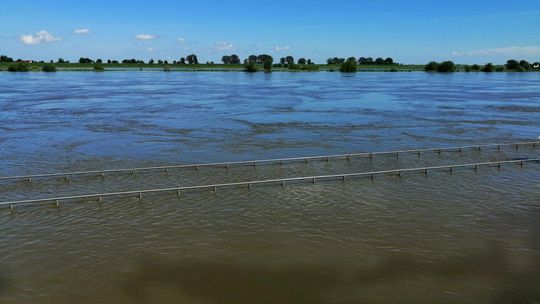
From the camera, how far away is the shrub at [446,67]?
6625 inches

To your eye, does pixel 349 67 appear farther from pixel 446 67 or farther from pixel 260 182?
pixel 260 182

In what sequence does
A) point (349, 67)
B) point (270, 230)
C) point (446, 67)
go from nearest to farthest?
point (270, 230), point (349, 67), point (446, 67)

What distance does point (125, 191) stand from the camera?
18.5m

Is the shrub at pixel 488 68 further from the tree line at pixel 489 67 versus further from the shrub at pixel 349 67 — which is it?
the shrub at pixel 349 67

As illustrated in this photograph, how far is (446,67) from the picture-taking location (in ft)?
563

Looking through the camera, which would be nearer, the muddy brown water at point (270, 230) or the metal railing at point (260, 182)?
the muddy brown water at point (270, 230)

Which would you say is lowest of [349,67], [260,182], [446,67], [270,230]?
[270,230]

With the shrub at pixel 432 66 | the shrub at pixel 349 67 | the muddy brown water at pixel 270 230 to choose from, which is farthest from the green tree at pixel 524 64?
the muddy brown water at pixel 270 230

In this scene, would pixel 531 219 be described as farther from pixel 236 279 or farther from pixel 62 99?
pixel 62 99

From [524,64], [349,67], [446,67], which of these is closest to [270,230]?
[349,67]

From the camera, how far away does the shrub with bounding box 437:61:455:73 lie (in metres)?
168

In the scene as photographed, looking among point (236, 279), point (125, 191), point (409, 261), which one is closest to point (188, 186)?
point (125, 191)

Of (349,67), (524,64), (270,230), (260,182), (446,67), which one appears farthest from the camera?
(524,64)

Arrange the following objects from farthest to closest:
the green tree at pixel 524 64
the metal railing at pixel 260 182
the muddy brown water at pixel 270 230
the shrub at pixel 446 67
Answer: the green tree at pixel 524 64, the shrub at pixel 446 67, the metal railing at pixel 260 182, the muddy brown water at pixel 270 230
